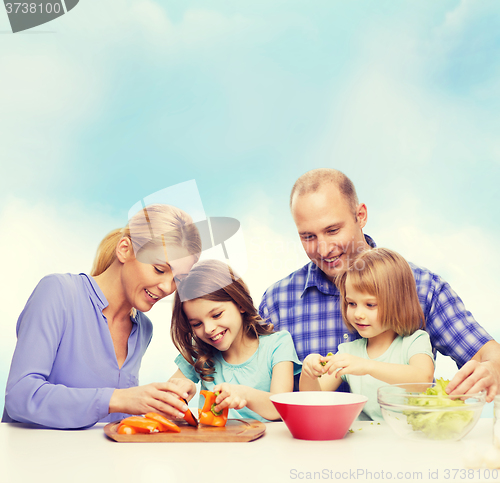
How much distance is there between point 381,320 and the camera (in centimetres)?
140

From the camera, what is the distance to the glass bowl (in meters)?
0.91

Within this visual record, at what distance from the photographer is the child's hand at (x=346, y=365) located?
44.4 inches

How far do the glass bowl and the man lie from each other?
0.67 metres

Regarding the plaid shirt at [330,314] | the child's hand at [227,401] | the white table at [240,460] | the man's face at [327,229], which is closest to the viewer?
the white table at [240,460]

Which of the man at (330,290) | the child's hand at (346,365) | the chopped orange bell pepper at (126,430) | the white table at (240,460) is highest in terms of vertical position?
the man at (330,290)

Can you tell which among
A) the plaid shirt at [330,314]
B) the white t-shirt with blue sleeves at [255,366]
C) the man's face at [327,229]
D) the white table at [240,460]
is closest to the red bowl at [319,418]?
the white table at [240,460]

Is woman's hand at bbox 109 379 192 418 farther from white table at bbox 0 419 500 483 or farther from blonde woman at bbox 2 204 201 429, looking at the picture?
white table at bbox 0 419 500 483

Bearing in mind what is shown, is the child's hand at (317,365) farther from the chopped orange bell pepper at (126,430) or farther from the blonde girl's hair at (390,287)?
the chopped orange bell pepper at (126,430)

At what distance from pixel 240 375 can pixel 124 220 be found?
0.65 meters

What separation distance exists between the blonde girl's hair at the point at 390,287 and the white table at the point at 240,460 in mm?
425

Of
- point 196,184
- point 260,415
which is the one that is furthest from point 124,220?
point 260,415

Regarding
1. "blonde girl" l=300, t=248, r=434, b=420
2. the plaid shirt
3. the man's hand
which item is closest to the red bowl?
the man's hand

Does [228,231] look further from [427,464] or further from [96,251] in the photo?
[427,464]

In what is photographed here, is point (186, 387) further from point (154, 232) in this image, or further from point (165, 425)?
point (154, 232)
